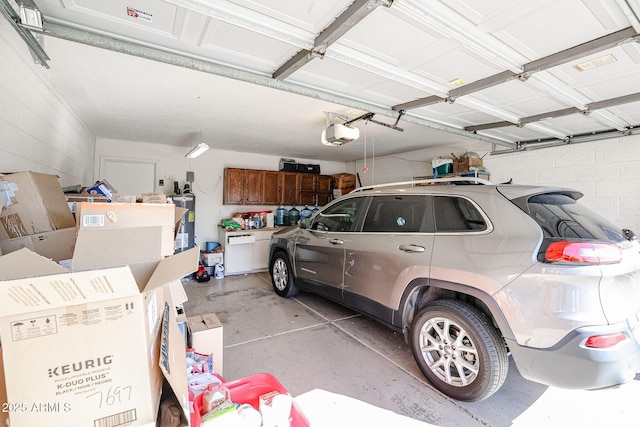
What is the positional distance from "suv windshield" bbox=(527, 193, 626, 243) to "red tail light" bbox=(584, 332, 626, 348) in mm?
536

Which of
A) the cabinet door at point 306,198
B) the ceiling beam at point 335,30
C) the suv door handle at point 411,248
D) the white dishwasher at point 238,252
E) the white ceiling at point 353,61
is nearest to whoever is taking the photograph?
the ceiling beam at point 335,30

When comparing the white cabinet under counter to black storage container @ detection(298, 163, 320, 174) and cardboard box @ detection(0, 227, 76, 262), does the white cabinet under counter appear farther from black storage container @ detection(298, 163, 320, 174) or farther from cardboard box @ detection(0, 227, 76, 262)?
cardboard box @ detection(0, 227, 76, 262)

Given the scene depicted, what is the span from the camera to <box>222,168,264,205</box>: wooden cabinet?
20.4ft

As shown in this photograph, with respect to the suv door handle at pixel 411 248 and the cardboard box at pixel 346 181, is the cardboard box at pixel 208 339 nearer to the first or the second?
the suv door handle at pixel 411 248

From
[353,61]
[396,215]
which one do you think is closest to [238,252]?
[396,215]

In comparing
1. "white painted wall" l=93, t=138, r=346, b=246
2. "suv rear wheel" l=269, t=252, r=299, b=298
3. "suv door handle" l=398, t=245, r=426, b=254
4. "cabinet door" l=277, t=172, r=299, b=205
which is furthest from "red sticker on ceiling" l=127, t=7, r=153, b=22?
"cabinet door" l=277, t=172, r=299, b=205

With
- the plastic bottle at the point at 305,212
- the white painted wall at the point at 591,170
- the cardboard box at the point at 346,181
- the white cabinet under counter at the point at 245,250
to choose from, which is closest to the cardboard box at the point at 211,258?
the white cabinet under counter at the point at 245,250

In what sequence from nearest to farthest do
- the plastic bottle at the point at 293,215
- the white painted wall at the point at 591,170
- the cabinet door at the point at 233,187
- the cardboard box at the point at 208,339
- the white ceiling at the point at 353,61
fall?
the white ceiling at the point at 353,61, the cardboard box at the point at 208,339, the white painted wall at the point at 591,170, the cabinet door at the point at 233,187, the plastic bottle at the point at 293,215

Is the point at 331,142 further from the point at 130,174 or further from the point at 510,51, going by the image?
the point at 130,174

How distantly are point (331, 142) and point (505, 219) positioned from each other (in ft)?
7.73

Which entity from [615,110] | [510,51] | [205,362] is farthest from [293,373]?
[615,110]

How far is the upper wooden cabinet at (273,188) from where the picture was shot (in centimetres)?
629

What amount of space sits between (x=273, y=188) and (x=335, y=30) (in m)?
5.19

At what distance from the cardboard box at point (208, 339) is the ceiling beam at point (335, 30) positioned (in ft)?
6.80
